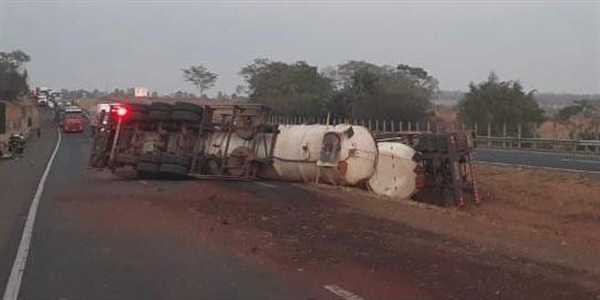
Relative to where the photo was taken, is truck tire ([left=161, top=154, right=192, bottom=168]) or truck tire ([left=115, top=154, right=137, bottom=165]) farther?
truck tire ([left=115, top=154, right=137, bottom=165])

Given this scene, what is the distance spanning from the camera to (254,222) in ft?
49.6

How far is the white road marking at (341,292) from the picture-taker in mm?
8727

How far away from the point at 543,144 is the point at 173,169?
26.4 m

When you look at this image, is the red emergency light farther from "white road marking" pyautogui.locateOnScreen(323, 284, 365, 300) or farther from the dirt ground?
"white road marking" pyautogui.locateOnScreen(323, 284, 365, 300)

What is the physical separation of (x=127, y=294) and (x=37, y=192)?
530 inches

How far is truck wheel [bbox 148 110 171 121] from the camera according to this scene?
2427cm

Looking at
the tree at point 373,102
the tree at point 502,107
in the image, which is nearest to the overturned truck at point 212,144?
the tree at point 502,107

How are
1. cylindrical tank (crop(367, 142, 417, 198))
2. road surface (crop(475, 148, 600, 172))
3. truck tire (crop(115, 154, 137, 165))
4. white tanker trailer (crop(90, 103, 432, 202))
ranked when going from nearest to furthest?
cylindrical tank (crop(367, 142, 417, 198))
white tanker trailer (crop(90, 103, 432, 202))
truck tire (crop(115, 154, 137, 165))
road surface (crop(475, 148, 600, 172))

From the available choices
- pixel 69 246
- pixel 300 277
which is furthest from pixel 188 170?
pixel 300 277

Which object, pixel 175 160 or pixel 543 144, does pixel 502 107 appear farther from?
pixel 175 160

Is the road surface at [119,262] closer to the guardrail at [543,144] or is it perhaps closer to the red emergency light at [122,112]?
the red emergency light at [122,112]

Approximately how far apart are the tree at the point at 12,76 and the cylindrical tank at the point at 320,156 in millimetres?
102798

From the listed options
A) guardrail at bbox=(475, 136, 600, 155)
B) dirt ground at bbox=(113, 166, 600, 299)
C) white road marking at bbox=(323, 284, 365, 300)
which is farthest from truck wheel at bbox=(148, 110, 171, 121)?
guardrail at bbox=(475, 136, 600, 155)

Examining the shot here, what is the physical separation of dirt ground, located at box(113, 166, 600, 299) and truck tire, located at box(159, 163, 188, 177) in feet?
3.13
